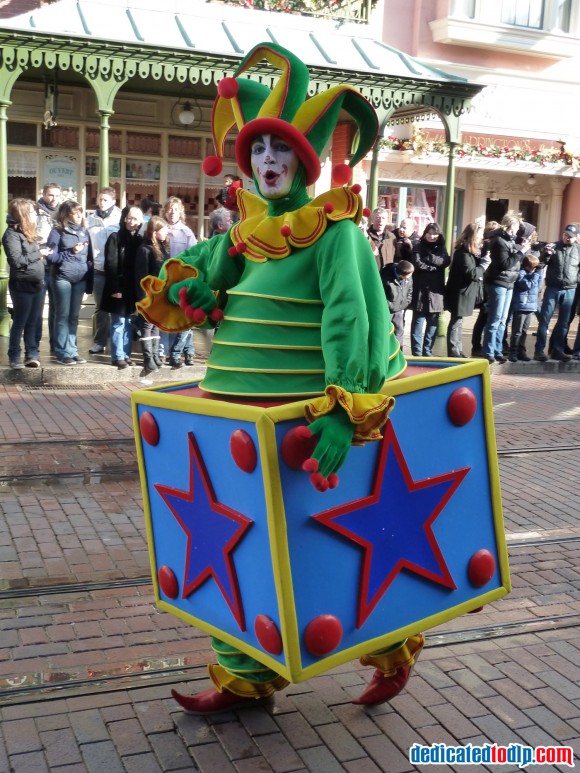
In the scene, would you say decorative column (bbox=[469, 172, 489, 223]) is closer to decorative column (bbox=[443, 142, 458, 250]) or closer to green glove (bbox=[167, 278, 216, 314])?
decorative column (bbox=[443, 142, 458, 250])

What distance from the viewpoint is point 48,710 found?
3.25 metres

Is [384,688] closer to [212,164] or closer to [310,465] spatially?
[310,465]

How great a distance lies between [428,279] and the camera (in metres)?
10.9

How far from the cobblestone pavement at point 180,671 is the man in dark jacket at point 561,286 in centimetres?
645

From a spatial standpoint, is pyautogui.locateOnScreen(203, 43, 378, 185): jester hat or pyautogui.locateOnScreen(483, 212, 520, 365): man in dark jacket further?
pyautogui.locateOnScreen(483, 212, 520, 365): man in dark jacket

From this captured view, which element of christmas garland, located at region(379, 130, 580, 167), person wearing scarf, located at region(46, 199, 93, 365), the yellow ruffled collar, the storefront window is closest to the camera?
the yellow ruffled collar

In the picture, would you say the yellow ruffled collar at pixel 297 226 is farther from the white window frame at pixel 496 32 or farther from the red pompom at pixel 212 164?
the white window frame at pixel 496 32

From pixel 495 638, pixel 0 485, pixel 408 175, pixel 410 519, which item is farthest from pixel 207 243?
pixel 408 175

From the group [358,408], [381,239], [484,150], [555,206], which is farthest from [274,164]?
[555,206]

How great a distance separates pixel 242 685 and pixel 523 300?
9.26 metres

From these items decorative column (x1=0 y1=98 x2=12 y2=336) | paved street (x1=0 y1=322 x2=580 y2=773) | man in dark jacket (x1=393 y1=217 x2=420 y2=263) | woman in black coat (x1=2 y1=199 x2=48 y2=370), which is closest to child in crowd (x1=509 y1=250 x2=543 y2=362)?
man in dark jacket (x1=393 y1=217 x2=420 y2=263)

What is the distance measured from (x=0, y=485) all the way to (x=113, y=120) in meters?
10.2

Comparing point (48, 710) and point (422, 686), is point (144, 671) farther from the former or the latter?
point (422, 686)

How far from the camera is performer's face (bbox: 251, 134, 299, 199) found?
2.93 m
